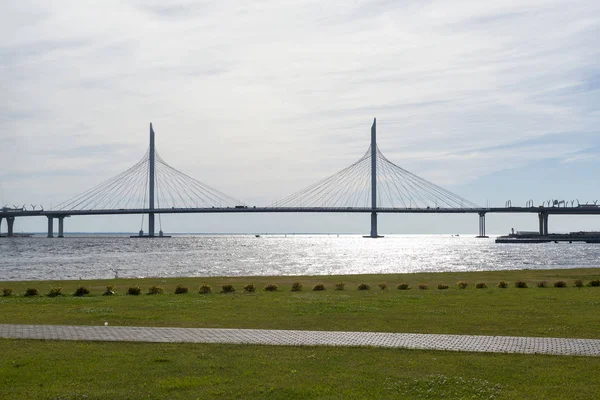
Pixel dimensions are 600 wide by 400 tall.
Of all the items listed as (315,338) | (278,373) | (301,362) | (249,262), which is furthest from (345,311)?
(249,262)

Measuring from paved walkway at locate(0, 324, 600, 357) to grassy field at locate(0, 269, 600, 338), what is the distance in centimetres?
93

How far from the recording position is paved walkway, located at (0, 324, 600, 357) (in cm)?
1188

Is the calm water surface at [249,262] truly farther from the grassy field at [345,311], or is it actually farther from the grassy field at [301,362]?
the grassy field at [301,362]

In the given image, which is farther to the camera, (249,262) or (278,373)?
(249,262)

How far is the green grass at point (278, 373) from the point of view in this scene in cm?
880

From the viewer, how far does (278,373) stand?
388 inches

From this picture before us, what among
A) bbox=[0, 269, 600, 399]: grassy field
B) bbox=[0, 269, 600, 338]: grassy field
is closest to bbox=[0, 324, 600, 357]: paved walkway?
bbox=[0, 269, 600, 399]: grassy field

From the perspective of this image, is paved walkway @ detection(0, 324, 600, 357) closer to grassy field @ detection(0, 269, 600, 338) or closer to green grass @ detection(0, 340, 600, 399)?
green grass @ detection(0, 340, 600, 399)

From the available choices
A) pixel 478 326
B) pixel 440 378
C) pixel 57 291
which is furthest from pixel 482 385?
pixel 57 291

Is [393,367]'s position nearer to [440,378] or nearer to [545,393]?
[440,378]

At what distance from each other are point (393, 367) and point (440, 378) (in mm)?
972

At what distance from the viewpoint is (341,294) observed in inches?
898

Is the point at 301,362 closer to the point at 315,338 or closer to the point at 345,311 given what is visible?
the point at 315,338

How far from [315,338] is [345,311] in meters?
4.65
